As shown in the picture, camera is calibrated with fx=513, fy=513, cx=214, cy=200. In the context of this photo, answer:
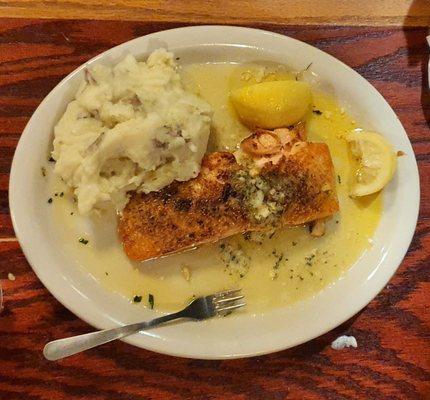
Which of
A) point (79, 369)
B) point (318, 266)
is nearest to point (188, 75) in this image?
point (318, 266)

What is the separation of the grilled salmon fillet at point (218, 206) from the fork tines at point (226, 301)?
236 mm

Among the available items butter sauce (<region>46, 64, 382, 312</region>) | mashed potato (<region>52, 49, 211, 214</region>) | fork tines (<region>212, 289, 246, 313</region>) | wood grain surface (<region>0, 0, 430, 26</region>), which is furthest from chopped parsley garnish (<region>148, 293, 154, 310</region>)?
wood grain surface (<region>0, 0, 430, 26</region>)

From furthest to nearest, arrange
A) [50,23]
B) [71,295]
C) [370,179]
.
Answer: [50,23]
[370,179]
[71,295]

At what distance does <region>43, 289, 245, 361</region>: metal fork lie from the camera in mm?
1999

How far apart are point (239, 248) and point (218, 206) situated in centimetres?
25

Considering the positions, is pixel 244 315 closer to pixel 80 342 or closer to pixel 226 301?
pixel 226 301

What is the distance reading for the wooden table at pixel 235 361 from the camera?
218 centimetres

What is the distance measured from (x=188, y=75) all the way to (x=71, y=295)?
1.09 metres

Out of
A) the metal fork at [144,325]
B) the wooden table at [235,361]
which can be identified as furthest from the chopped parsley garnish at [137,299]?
the wooden table at [235,361]

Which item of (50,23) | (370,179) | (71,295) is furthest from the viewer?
(50,23)

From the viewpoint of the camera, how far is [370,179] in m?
2.21

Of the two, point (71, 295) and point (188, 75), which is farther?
point (188, 75)

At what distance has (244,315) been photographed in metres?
2.17

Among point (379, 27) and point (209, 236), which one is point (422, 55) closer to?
point (379, 27)
